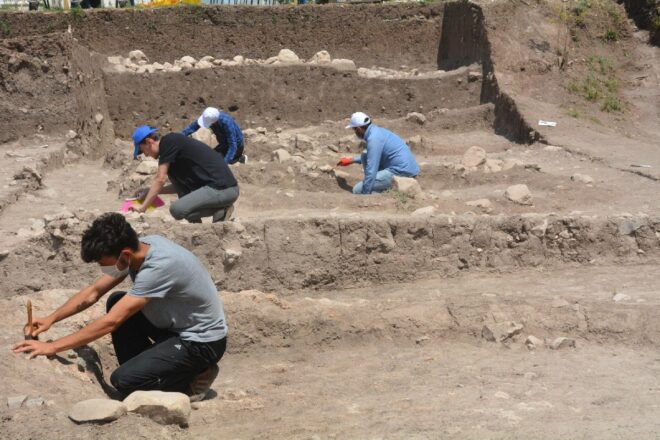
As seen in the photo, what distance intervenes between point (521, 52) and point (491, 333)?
923cm

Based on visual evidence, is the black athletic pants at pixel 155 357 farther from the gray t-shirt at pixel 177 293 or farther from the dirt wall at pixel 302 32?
the dirt wall at pixel 302 32

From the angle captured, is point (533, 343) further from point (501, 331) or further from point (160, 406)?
point (160, 406)

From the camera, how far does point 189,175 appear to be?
7.53 m

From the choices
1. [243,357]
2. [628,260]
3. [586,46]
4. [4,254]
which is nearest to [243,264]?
[243,357]

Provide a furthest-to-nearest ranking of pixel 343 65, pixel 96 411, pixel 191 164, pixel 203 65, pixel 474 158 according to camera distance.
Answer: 1. pixel 203 65
2. pixel 343 65
3. pixel 474 158
4. pixel 191 164
5. pixel 96 411

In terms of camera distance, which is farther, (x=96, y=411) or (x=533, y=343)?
(x=533, y=343)

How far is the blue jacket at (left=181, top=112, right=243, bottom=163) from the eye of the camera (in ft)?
33.8

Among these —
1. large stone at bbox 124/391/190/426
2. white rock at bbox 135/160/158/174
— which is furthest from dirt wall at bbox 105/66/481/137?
large stone at bbox 124/391/190/426

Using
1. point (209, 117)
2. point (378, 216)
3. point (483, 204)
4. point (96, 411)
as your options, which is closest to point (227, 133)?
point (209, 117)

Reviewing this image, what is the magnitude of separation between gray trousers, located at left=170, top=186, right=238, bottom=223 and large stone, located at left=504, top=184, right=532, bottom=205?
9.68 feet

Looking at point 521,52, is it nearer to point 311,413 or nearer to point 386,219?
point 386,219

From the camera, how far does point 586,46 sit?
14766 mm

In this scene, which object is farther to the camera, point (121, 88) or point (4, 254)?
point (121, 88)

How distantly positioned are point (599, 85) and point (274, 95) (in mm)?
5147
